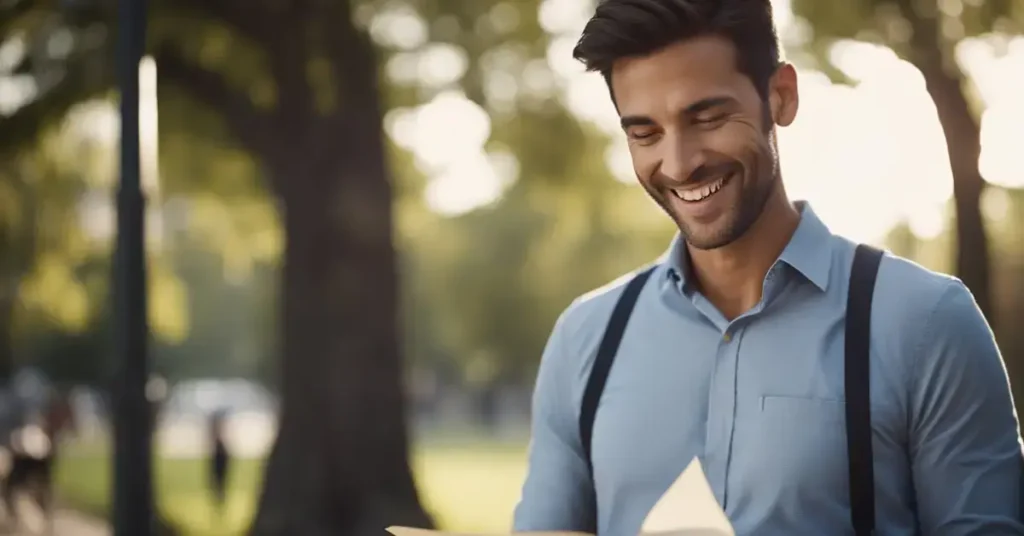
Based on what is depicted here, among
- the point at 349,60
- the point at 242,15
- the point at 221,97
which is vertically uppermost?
the point at 242,15

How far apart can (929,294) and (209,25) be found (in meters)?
11.3

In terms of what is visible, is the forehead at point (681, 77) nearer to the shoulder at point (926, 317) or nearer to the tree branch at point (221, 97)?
the shoulder at point (926, 317)

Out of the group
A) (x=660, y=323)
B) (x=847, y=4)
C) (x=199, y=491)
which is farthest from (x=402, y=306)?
(x=199, y=491)

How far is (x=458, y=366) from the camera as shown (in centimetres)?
6550

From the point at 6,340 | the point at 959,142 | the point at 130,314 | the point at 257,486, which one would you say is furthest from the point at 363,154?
the point at 6,340

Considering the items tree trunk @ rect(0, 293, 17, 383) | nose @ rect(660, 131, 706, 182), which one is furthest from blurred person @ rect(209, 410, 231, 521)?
nose @ rect(660, 131, 706, 182)

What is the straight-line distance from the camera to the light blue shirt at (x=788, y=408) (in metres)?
2.33

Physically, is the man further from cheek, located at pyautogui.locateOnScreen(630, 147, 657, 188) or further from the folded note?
the folded note

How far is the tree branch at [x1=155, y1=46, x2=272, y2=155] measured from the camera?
524 inches

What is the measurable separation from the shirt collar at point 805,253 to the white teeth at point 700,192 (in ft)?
0.60

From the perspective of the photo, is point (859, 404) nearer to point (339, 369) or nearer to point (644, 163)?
point (644, 163)

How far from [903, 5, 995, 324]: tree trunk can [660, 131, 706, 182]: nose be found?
8.63 m

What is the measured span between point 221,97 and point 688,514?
39.8ft

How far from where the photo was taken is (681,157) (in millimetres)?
2445
